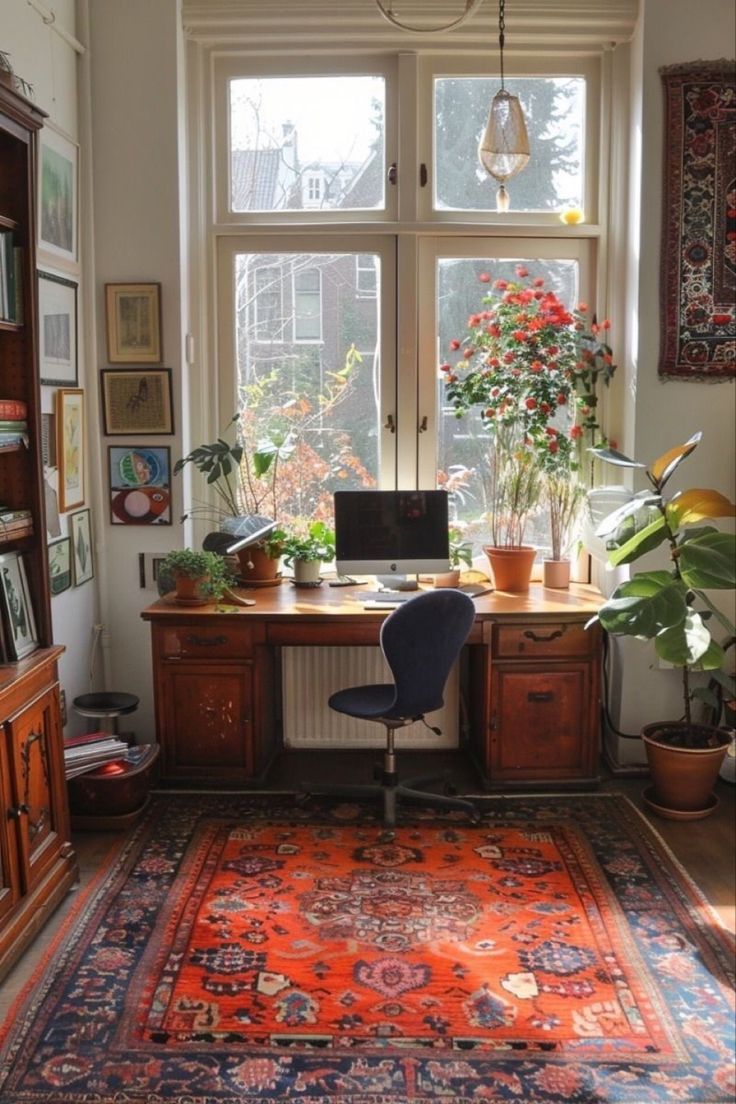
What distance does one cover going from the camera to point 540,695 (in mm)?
4031

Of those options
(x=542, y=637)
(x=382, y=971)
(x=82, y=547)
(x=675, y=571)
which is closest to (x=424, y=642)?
(x=542, y=637)

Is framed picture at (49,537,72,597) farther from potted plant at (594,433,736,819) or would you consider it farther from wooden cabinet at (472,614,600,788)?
potted plant at (594,433,736,819)

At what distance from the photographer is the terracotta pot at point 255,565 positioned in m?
4.33

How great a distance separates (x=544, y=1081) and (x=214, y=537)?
96.4 inches

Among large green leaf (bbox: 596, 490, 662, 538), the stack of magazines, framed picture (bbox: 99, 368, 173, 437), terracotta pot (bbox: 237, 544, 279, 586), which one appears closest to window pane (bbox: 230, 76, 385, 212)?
framed picture (bbox: 99, 368, 173, 437)

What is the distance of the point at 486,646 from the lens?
4.02 meters

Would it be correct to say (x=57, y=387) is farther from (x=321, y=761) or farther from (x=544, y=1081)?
(x=544, y=1081)

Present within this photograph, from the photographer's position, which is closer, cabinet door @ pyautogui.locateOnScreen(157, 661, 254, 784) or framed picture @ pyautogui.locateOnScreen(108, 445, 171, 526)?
cabinet door @ pyautogui.locateOnScreen(157, 661, 254, 784)

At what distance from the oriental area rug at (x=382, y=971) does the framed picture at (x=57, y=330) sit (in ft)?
5.42

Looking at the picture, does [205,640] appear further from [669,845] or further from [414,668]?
[669,845]

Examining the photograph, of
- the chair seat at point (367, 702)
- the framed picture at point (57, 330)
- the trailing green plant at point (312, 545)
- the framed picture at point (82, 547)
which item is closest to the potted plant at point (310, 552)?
the trailing green plant at point (312, 545)

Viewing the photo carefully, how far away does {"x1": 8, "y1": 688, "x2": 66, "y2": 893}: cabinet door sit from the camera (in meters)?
2.93

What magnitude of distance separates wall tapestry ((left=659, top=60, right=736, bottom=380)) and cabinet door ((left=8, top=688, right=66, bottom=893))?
2590mm

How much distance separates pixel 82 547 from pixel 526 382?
1851 mm
